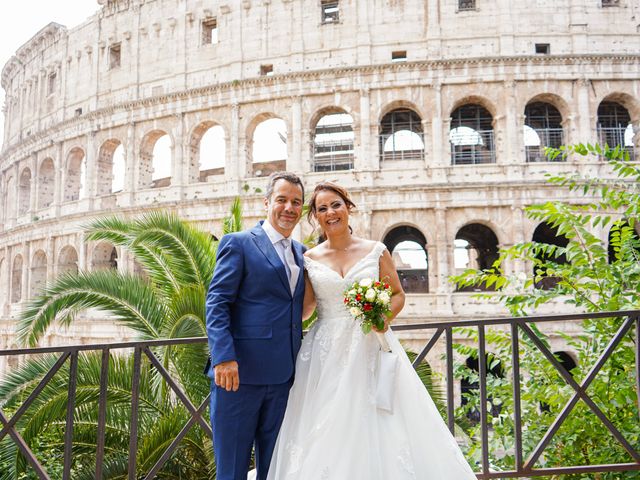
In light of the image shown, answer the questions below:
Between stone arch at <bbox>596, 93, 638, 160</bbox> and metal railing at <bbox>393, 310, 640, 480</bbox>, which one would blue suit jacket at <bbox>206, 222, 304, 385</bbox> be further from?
stone arch at <bbox>596, 93, 638, 160</bbox>

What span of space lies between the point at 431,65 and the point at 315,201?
1562 cm

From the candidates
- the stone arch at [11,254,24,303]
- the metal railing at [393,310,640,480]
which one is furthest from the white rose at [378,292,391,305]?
the stone arch at [11,254,24,303]

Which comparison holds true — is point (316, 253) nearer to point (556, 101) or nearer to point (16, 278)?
point (556, 101)

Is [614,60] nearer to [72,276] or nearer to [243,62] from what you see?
[243,62]

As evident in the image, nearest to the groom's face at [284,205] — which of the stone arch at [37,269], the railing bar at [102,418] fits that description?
the railing bar at [102,418]

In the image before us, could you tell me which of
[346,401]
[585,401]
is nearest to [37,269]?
[346,401]

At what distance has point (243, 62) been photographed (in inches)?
736

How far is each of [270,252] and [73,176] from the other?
22.8m

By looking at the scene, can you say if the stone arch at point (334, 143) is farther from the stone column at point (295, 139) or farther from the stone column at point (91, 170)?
the stone column at point (91, 170)

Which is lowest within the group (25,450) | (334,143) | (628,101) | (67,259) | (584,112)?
(25,450)

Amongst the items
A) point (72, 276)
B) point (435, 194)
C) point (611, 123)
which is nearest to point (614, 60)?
point (611, 123)

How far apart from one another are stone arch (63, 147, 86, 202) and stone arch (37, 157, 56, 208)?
5.62ft

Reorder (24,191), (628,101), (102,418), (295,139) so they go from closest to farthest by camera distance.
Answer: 1. (102,418)
2. (628,101)
3. (295,139)
4. (24,191)

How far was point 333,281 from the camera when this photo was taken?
303cm
